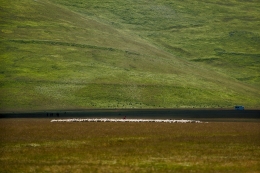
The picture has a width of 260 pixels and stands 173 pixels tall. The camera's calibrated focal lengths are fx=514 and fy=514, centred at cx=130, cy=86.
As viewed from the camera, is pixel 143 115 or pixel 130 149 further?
pixel 143 115

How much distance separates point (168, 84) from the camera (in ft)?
536

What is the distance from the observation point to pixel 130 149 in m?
47.7

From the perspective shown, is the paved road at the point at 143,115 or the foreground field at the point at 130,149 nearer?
the foreground field at the point at 130,149

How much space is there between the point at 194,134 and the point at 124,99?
278ft

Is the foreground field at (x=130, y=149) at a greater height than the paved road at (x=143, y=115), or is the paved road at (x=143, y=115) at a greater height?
the foreground field at (x=130, y=149)

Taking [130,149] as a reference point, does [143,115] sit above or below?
below

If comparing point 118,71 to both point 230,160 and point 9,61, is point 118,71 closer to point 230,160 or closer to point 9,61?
point 9,61

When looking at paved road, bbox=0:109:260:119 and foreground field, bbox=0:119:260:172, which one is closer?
foreground field, bbox=0:119:260:172

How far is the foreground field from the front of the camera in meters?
37.8

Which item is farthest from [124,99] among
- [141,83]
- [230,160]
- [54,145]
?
[230,160]

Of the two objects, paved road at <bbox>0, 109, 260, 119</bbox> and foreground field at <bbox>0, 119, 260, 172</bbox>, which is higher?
foreground field at <bbox>0, 119, 260, 172</bbox>

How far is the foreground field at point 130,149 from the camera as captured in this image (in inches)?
1490

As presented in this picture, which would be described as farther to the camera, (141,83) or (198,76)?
(198,76)

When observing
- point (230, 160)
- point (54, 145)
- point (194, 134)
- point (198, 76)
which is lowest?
point (198, 76)
